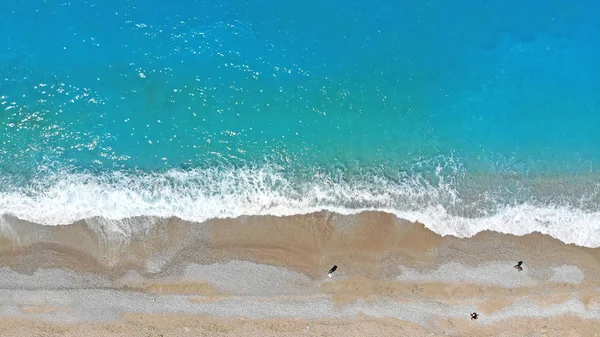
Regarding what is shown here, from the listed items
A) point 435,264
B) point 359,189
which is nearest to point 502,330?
point 435,264

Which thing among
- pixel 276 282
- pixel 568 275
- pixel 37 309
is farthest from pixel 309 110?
pixel 37 309

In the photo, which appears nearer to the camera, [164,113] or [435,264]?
[435,264]

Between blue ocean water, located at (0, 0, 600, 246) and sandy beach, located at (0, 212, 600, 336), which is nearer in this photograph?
sandy beach, located at (0, 212, 600, 336)

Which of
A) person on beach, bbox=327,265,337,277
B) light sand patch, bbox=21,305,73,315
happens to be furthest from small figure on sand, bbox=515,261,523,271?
light sand patch, bbox=21,305,73,315

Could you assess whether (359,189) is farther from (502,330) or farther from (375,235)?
(502,330)

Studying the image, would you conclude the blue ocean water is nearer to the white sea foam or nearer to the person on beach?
the white sea foam

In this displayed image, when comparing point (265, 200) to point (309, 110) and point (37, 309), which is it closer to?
point (309, 110)

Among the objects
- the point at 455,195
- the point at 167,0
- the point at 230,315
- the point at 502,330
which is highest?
the point at 167,0
